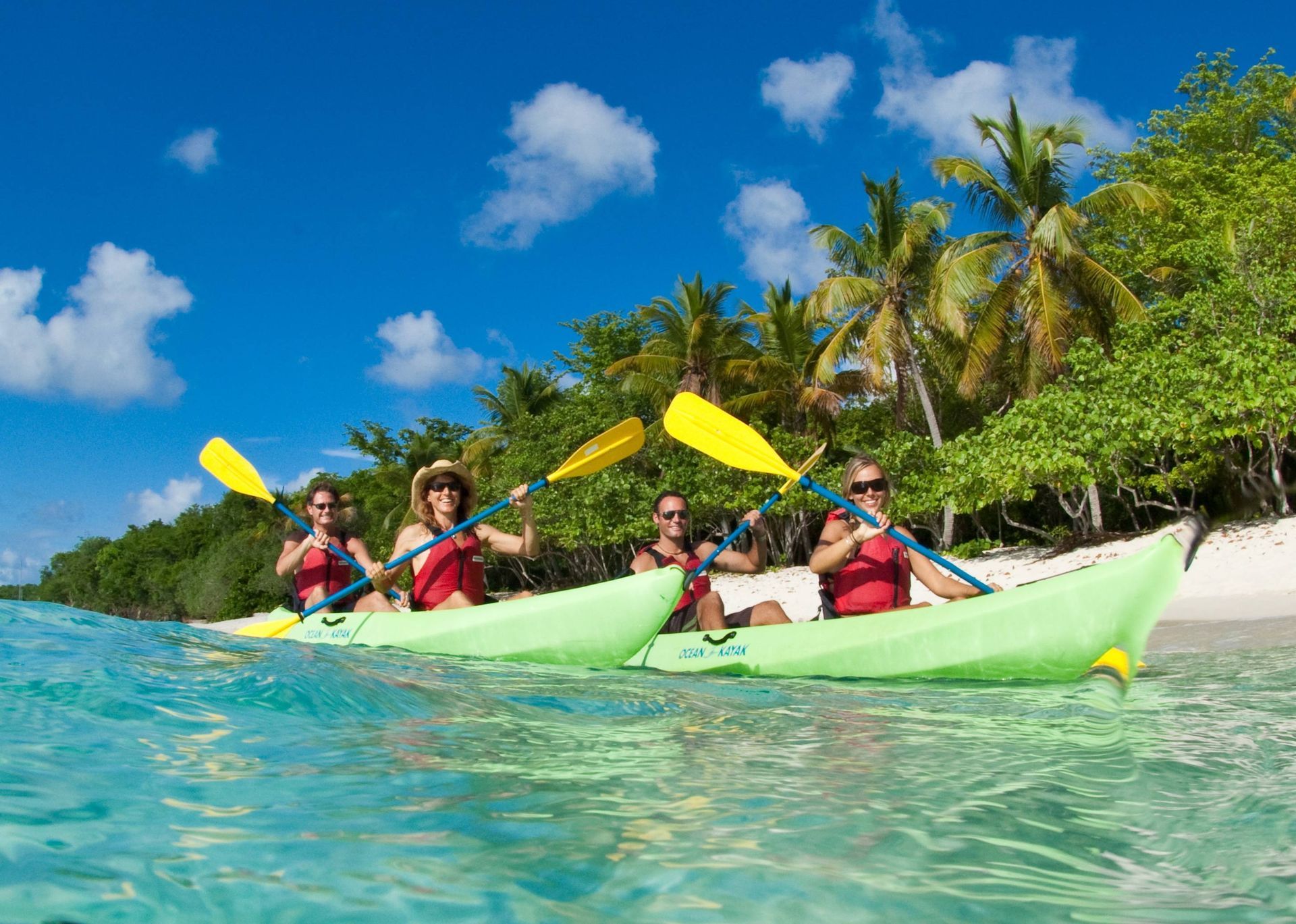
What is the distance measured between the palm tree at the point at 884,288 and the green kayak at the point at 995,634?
1363cm

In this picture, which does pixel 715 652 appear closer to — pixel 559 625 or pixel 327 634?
pixel 559 625

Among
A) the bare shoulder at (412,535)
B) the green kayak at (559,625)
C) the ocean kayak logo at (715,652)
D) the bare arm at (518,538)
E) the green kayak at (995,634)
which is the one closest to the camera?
the green kayak at (995,634)

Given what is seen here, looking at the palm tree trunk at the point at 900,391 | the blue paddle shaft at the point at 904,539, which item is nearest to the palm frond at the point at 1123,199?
the palm tree trunk at the point at 900,391

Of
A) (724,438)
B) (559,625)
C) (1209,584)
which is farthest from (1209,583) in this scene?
(559,625)

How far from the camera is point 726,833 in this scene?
1.63 meters

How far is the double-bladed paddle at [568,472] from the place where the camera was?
20.2ft

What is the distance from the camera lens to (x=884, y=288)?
18656 millimetres

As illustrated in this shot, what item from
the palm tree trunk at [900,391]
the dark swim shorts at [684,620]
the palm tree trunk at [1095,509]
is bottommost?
the dark swim shorts at [684,620]

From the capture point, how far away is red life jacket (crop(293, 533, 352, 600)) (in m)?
6.91

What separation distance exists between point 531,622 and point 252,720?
251 cm

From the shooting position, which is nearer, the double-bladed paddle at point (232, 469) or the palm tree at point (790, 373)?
the double-bladed paddle at point (232, 469)

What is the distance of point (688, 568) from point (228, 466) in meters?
4.48

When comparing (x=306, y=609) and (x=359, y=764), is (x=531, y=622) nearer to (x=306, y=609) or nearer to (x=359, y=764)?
(x=306, y=609)

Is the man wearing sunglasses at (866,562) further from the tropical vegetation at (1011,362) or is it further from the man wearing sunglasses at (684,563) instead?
the tropical vegetation at (1011,362)
